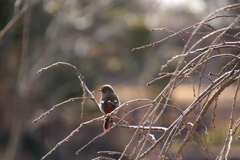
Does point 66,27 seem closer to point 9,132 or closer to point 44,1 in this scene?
point 44,1

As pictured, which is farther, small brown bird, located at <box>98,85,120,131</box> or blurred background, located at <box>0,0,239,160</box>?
blurred background, located at <box>0,0,239,160</box>

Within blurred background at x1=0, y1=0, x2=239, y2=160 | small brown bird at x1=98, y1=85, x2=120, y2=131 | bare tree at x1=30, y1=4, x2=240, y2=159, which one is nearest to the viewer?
bare tree at x1=30, y1=4, x2=240, y2=159

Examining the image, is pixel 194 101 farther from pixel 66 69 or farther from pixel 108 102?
pixel 66 69

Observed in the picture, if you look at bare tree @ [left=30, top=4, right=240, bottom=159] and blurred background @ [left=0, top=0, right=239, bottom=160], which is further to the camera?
blurred background @ [left=0, top=0, right=239, bottom=160]

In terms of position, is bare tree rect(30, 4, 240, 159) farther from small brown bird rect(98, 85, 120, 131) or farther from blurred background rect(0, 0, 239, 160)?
blurred background rect(0, 0, 239, 160)

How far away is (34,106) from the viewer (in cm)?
1636

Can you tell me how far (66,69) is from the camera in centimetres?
1605

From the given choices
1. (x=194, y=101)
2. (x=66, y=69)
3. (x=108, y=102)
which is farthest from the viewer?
(x=66, y=69)

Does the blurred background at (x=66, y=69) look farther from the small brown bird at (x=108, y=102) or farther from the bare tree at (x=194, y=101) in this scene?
the bare tree at (x=194, y=101)

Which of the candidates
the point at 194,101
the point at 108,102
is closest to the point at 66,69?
the point at 108,102

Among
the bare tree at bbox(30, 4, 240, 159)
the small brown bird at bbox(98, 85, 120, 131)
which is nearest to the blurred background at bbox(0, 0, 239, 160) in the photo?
the small brown bird at bbox(98, 85, 120, 131)

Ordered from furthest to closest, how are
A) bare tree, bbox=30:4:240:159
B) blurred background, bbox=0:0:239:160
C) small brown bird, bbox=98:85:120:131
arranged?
blurred background, bbox=0:0:239:160 → small brown bird, bbox=98:85:120:131 → bare tree, bbox=30:4:240:159

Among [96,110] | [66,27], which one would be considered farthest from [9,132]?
[66,27]

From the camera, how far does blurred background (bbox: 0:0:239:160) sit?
15031 mm
